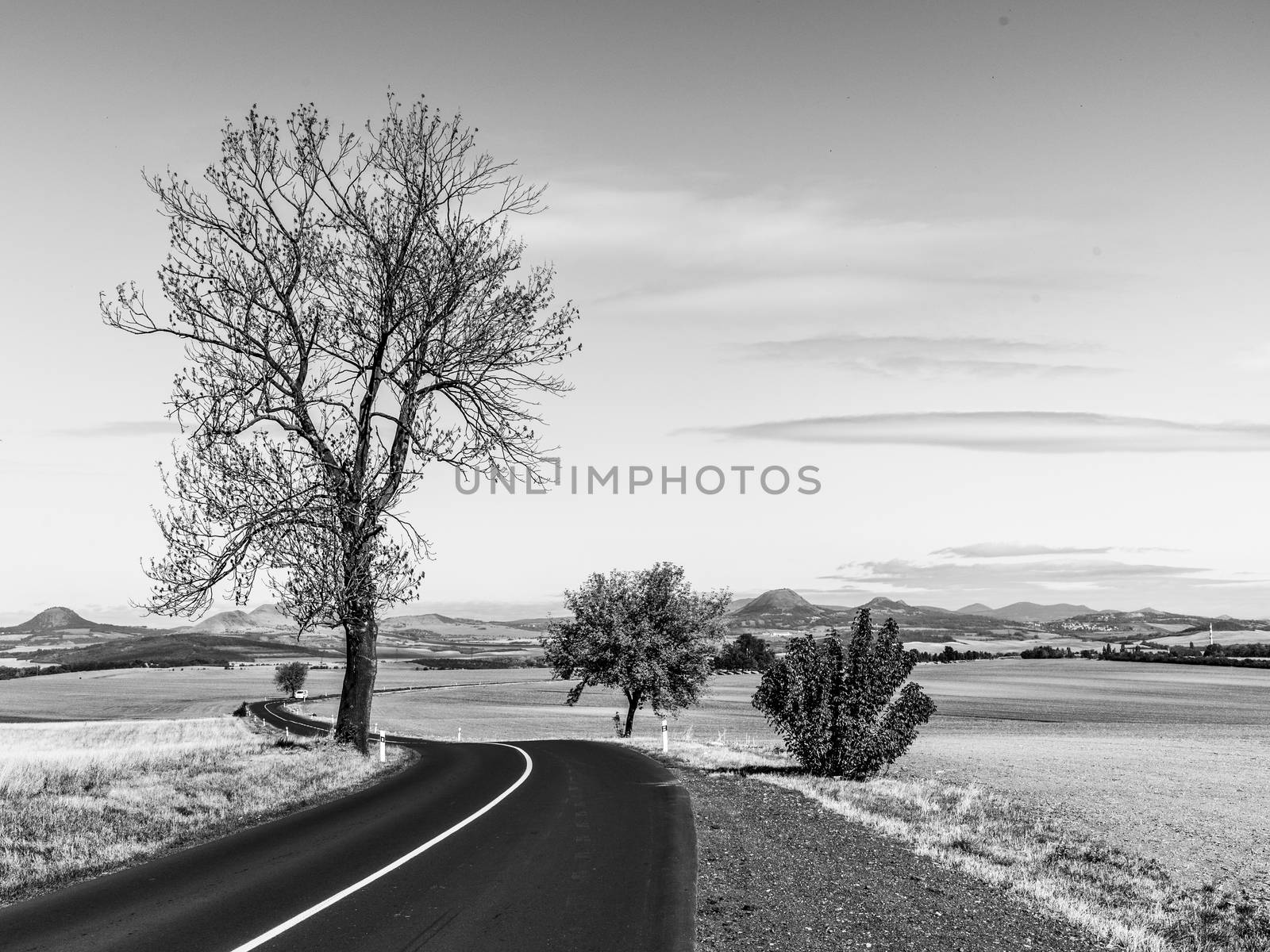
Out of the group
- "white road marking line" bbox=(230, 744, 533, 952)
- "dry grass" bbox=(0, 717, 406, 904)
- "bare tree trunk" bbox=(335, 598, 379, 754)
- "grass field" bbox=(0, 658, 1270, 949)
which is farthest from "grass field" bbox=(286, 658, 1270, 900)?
"bare tree trunk" bbox=(335, 598, 379, 754)

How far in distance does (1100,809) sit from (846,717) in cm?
760

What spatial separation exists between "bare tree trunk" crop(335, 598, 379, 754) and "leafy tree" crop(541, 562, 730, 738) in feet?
79.2

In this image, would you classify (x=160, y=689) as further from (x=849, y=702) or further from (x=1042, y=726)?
(x=849, y=702)

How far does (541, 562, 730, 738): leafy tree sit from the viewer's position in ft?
159

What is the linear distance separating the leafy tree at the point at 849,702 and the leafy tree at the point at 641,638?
24137mm

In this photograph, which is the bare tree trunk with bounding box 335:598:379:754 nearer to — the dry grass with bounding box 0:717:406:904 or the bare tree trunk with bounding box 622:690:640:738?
the dry grass with bounding box 0:717:406:904

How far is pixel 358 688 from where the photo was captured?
2427cm

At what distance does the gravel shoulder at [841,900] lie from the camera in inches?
341

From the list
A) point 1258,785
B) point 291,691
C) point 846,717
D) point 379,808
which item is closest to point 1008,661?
point 291,691

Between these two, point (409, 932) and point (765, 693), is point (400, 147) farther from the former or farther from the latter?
point (409, 932)

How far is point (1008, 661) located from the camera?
557 ft

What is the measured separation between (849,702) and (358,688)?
12.4 metres

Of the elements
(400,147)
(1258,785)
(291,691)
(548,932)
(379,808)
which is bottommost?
(291,691)

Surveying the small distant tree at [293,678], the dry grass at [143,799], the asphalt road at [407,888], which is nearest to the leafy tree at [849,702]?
the asphalt road at [407,888]
